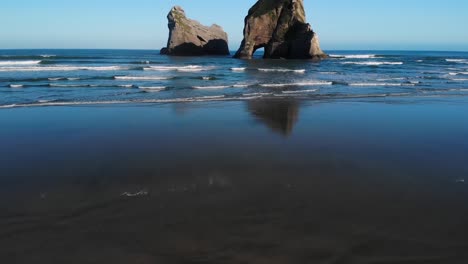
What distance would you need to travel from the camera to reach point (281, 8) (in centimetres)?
6600

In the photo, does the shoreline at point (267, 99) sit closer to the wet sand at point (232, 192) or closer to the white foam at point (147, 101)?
the white foam at point (147, 101)

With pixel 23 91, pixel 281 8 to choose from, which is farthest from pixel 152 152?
pixel 281 8

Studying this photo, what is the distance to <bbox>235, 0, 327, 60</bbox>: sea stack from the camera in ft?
199

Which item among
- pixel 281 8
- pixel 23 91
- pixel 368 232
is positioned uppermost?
pixel 281 8

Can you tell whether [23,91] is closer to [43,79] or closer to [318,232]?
[43,79]

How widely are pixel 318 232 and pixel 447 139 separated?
7074mm

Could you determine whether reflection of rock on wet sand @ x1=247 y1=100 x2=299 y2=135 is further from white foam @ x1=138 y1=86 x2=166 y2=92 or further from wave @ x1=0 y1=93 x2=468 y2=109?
white foam @ x1=138 y1=86 x2=166 y2=92

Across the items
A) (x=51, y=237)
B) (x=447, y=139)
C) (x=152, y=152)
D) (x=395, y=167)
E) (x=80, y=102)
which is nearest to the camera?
(x=51, y=237)

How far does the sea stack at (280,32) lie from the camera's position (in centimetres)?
6066

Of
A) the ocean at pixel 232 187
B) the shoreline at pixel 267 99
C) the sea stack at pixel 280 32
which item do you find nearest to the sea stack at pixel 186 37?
the sea stack at pixel 280 32

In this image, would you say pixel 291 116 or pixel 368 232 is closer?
pixel 368 232

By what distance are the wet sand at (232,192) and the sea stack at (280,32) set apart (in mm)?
51705

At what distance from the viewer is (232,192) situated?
19.7 feet

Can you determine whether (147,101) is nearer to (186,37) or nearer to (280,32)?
(280,32)
